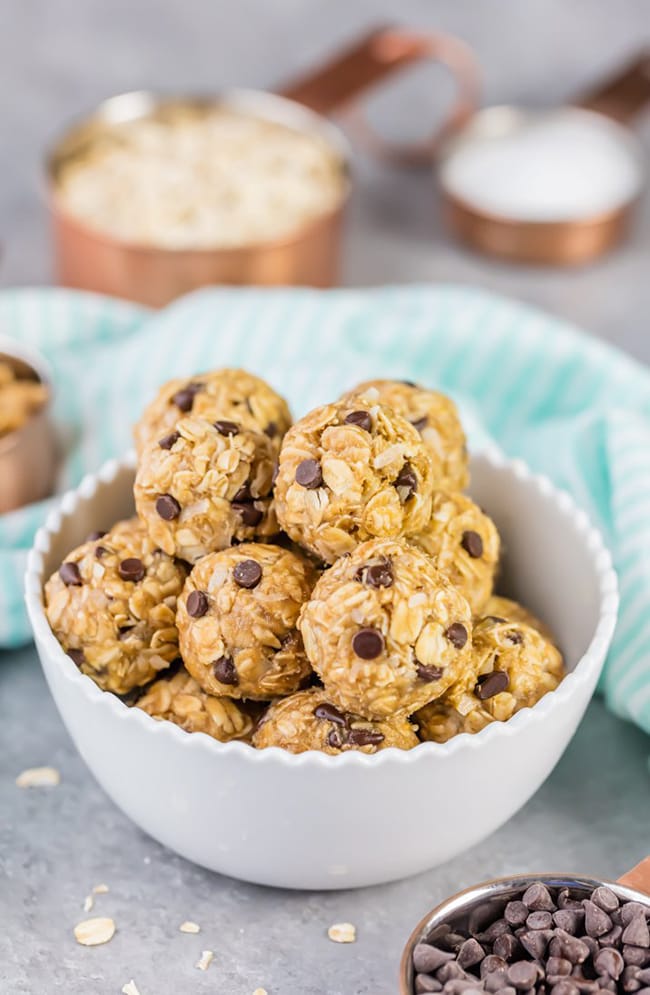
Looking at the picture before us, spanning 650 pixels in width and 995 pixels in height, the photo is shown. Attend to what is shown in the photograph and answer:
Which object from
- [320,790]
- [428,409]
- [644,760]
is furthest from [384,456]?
[644,760]

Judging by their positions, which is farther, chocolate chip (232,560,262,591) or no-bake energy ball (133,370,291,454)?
no-bake energy ball (133,370,291,454)

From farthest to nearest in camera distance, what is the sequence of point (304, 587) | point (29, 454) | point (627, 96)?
point (627, 96), point (29, 454), point (304, 587)

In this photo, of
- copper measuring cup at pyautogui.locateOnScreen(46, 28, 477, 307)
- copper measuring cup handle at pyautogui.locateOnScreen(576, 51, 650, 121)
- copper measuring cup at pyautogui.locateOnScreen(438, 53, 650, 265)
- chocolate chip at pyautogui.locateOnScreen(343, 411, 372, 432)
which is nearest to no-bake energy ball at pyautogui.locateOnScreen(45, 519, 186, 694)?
chocolate chip at pyautogui.locateOnScreen(343, 411, 372, 432)

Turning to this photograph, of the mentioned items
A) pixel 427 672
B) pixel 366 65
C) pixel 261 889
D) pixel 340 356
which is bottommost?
pixel 261 889

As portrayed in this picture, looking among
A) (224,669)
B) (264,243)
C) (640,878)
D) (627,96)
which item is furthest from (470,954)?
(627,96)

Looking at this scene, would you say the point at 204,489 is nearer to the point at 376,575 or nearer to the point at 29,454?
the point at 376,575

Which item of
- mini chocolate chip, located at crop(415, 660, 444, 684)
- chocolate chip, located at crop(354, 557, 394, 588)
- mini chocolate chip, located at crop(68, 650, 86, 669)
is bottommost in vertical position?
mini chocolate chip, located at crop(68, 650, 86, 669)

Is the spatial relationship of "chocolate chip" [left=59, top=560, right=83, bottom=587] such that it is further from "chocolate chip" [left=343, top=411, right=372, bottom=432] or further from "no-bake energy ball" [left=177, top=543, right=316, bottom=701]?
"chocolate chip" [left=343, top=411, right=372, bottom=432]
